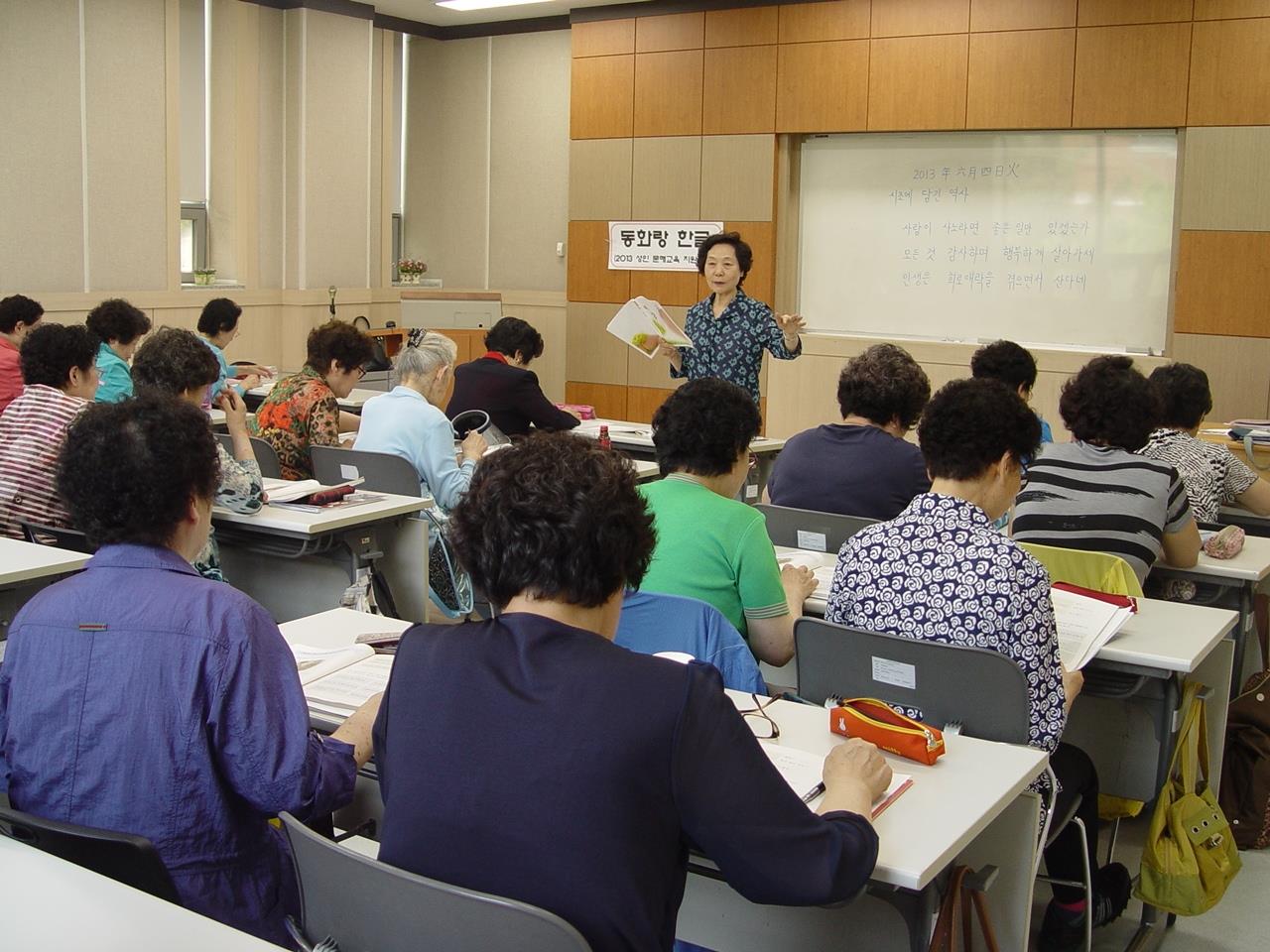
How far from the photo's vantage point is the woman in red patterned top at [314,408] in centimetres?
504

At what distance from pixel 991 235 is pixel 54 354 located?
6.02m

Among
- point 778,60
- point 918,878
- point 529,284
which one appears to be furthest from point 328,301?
point 918,878

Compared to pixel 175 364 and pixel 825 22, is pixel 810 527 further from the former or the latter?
pixel 825 22

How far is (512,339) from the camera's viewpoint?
6020 mm

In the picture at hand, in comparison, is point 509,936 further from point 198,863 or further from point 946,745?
point 946,745

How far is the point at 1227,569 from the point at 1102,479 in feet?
1.71

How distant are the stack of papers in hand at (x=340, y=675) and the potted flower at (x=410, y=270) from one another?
872cm

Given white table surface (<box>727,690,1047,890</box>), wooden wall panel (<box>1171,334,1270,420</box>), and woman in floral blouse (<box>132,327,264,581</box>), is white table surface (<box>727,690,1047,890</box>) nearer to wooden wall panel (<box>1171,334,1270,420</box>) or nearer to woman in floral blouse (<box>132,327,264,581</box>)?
woman in floral blouse (<box>132,327,264,581</box>)

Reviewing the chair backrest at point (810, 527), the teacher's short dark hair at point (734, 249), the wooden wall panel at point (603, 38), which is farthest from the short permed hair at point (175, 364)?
the wooden wall panel at point (603, 38)

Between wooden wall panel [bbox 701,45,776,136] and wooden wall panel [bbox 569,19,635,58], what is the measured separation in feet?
2.28

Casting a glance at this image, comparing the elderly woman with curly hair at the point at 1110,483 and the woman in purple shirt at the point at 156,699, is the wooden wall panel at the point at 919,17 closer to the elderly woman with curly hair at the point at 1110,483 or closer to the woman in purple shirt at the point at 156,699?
the elderly woman with curly hair at the point at 1110,483

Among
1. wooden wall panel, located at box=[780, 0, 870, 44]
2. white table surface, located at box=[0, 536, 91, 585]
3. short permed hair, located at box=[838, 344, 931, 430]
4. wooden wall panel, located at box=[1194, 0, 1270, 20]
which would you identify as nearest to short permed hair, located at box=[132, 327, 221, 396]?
white table surface, located at box=[0, 536, 91, 585]

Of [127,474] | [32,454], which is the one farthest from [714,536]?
[32,454]

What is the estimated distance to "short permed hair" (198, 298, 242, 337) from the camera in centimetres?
687
